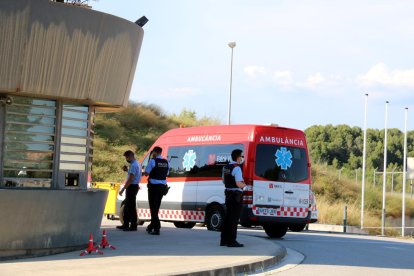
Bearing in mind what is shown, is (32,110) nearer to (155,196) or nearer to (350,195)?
(155,196)

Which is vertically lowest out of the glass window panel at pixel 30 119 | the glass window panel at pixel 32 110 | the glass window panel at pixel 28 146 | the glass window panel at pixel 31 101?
the glass window panel at pixel 28 146

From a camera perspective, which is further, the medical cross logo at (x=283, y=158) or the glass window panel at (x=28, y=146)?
the medical cross logo at (x=283, y=158)

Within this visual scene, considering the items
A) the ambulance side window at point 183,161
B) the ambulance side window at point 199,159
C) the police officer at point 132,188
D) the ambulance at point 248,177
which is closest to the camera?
the police officer at point 132,188

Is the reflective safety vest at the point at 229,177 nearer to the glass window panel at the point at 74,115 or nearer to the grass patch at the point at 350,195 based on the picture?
the glass window panel at the point at 74,115

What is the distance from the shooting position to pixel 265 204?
18781mm

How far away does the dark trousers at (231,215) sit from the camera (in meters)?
14.5

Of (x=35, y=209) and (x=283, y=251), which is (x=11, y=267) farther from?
(x=283, y=251)

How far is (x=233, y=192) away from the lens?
14.4 meters

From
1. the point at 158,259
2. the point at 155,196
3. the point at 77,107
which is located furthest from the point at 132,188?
the point at 158,259

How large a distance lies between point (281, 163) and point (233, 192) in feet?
16.2

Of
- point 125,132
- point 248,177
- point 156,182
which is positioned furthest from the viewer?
point 125,132

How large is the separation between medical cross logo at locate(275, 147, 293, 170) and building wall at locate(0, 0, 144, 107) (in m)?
6.40

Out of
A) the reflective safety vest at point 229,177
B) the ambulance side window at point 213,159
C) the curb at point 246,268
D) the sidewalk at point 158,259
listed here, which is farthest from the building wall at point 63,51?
the ambulance side window at point 213,159

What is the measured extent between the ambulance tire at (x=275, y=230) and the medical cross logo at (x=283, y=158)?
5.22 ft
